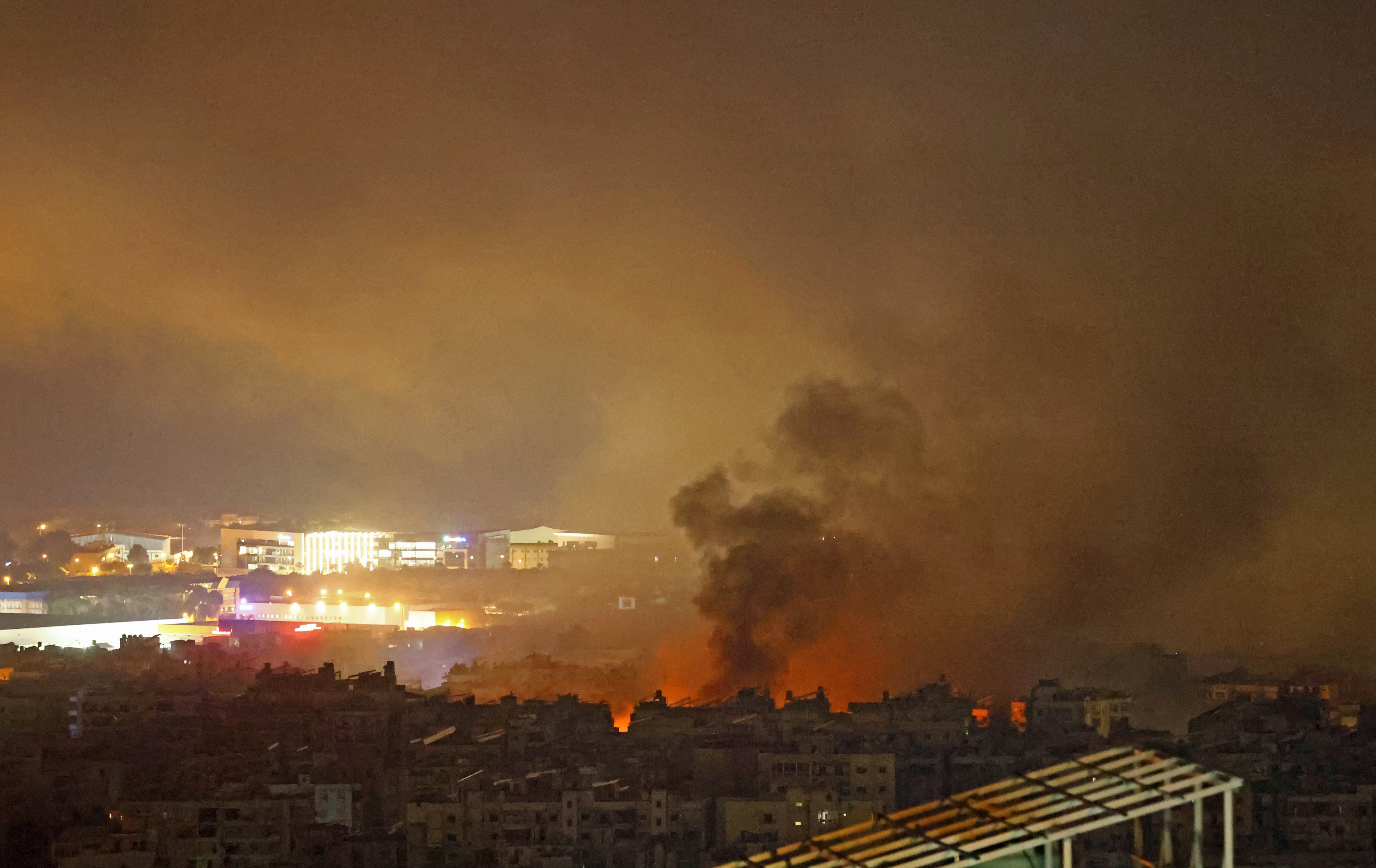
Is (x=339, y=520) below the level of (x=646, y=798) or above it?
above

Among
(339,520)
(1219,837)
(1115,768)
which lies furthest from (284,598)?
(1115,768)

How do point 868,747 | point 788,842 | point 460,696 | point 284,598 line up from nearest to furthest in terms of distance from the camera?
point 788,842, point 868,747, point 460,696, point 284,598

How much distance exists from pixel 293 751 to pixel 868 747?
575cm

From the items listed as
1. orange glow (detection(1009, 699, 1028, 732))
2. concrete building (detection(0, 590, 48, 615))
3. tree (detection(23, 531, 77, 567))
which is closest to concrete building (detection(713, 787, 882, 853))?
orange glow (detection(1009, 699, 1028, 732))

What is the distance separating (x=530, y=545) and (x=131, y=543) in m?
13.2

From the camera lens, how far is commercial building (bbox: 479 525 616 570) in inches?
1716

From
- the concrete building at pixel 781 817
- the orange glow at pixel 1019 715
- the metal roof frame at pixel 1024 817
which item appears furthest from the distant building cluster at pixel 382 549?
the metal roof frame at pixel 1024 817

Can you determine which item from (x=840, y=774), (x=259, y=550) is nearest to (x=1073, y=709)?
(x=840, y=774)

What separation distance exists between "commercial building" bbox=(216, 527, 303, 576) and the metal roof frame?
41142mm

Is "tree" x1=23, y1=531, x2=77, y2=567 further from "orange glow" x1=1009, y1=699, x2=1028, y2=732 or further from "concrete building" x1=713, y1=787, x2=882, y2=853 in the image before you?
"concrete building" x1=713, y1=787, x2=882, y2=853

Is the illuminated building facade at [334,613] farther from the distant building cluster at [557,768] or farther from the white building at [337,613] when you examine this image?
the distant building cluster at [557,768]

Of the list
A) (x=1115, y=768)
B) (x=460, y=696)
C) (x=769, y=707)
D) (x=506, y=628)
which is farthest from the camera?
(x=506, y=628)

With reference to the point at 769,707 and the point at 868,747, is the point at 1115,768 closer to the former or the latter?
the point at 868,747

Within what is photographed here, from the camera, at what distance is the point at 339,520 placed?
48.1 m
